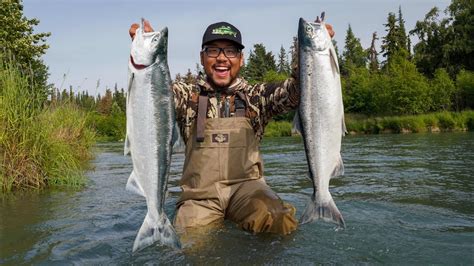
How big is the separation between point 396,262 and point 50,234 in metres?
3.87

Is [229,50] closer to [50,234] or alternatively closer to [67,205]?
[50,234]

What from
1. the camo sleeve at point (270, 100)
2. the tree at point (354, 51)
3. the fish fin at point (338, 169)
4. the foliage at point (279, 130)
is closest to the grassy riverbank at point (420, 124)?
the foliage at point (279, 130)

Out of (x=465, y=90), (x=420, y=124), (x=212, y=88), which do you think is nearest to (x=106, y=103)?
(x=465, y=90)

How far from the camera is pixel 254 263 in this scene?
13.4 ft

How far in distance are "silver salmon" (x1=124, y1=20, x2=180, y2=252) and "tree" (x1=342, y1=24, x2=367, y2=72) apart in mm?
80163

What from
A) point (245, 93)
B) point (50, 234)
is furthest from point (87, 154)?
point (245, 93)

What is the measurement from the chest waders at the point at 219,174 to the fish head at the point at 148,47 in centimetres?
148

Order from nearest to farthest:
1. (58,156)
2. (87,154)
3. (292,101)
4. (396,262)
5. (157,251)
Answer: (396,262) < (157,251) < (292,101) < (58,156) < (87,154)

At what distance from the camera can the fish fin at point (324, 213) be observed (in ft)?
13.8

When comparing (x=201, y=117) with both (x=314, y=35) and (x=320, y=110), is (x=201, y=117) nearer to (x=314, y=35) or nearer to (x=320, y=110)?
(x=320, y=110)

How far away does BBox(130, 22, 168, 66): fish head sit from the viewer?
369 centimetres

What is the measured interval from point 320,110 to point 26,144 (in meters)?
6.03

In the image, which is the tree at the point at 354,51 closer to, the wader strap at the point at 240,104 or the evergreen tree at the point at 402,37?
the evergreen tree at the point at 402,37

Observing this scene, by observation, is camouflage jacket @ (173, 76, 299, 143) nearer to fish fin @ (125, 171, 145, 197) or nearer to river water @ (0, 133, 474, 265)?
river water @ (0, 133, 474, 265)
